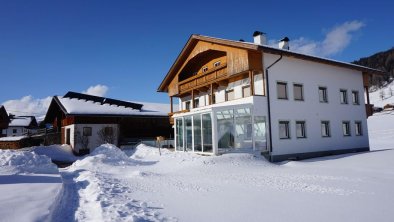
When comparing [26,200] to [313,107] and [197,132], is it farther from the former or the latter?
[313,107]

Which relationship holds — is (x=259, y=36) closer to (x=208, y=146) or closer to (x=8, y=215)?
(x=208, y=146)

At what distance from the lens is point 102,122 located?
30.6m

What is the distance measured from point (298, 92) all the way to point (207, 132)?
632 centimetres

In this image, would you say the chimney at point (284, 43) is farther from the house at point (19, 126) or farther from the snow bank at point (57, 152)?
the house at point (19, 126)

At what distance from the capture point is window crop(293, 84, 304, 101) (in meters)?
19.0

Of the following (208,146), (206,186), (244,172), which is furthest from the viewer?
(208,146)

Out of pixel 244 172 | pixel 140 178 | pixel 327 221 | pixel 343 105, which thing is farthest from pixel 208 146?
pixel 327 221

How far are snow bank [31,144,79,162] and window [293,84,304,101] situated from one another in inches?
694

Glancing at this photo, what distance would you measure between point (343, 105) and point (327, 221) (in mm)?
17804

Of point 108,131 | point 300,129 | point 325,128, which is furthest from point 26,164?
point 325,128

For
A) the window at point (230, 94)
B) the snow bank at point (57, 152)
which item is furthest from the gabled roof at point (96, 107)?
the window at point (230, 94)

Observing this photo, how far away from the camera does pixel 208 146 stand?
17.6 meters

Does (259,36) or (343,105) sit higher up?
(259,36)

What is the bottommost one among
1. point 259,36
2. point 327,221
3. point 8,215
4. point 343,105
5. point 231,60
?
point 327,221
